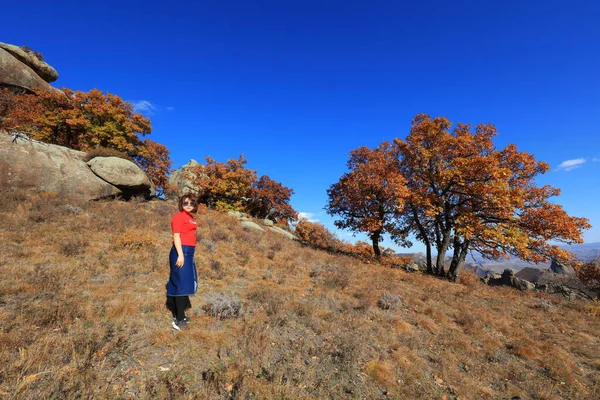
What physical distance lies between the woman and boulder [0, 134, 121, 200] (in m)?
13.2

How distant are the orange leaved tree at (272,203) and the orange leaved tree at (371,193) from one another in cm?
1203

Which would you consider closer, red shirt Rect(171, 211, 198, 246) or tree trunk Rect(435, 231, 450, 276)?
red shirt Rect(171, 211, 198, 246)

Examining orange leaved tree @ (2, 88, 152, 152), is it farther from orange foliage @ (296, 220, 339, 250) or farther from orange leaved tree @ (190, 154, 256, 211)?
orange foliage @ (296, 220, 339, 250)

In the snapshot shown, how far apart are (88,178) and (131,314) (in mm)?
14104

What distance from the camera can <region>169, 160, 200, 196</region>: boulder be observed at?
91.9 feet

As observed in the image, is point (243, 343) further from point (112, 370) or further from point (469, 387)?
point (469, 387)

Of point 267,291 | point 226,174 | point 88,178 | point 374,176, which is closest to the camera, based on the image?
point 267,291

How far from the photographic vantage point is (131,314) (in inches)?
196

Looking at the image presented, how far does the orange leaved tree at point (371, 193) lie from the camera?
51.7ft

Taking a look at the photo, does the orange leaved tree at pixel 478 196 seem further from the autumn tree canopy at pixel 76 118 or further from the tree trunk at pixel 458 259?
the autumn tree canopy at pixel 76 118

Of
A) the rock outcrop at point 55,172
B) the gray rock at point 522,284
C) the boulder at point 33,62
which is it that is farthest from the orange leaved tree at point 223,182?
the gray rock at point 522,284

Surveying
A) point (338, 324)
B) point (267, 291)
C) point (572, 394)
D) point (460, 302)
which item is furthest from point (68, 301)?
point (460, 302)

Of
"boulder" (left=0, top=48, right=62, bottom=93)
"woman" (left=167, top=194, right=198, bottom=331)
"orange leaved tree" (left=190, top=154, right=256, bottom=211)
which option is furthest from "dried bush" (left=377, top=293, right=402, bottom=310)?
"boulder" (left=0, top=48, right=62, bottom=93)

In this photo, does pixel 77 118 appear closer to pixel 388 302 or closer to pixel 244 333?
pixel 244 333
